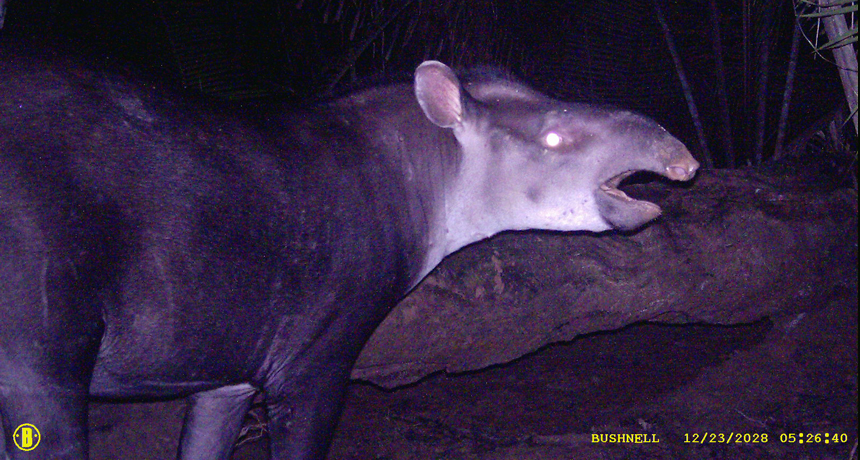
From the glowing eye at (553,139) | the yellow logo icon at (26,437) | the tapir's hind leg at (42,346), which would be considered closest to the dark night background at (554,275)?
the glowing eye at (553,139)

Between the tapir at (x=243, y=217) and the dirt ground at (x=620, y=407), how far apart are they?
38.8 inches

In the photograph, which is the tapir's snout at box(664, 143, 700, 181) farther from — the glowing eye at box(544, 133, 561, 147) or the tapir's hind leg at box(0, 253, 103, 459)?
the tapir's hind leg at box(0, 253, 103, 459)

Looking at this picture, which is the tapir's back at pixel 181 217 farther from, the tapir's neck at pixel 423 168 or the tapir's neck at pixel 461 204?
Result: the tapir's neck at pixel 461 204

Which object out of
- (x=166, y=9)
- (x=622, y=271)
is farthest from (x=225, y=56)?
(x=622, y=271)

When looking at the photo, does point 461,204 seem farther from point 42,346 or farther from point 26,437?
point 26,437

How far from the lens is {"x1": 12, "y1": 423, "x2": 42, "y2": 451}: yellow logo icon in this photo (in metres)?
2.28

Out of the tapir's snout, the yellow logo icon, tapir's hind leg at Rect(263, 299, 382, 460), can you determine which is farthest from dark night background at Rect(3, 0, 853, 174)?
the yellow logo icon

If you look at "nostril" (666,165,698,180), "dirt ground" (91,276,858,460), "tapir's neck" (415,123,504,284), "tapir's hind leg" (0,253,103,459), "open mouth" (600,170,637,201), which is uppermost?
"nostril" (666,165,698,180)

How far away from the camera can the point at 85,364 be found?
2330 millimetres

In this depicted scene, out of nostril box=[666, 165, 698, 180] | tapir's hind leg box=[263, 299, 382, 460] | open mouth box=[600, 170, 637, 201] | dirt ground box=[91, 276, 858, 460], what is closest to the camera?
tapir's hind leg box=[263, 299, 382, 460]

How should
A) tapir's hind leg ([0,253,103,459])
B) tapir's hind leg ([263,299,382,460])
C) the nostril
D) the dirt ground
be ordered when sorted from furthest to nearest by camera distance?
the dirt ground < the nostril < tapir's hind leg ([263,299,382,460]) < tapir's hind leg ([0,253,103,459])

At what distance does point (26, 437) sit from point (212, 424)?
110 centimetres

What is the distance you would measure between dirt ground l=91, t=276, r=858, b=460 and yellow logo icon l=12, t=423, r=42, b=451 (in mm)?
1736

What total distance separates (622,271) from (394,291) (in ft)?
5.89
